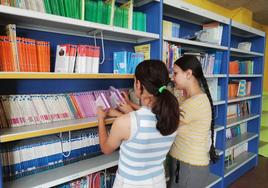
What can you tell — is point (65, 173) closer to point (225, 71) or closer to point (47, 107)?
point (47, 107)

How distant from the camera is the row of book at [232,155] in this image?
3.33m

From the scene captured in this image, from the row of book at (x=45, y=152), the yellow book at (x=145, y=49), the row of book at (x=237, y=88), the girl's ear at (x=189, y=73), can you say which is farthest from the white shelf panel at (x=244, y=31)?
the row of book at (x=45, y=152)

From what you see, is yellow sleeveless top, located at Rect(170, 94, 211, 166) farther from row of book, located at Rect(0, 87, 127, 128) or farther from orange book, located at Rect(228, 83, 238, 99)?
orange book, located at Rect(228, 83, 238, 99)

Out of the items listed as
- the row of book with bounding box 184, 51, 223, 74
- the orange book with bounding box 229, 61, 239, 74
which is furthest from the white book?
the orange book with bounding box 229, 61, 239, 74

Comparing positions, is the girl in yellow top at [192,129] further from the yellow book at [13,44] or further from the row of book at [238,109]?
the row of book at [238,109]

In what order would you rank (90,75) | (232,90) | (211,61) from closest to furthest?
(90,75) → (211,61) → (232,90)

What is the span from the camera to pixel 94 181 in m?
1.72

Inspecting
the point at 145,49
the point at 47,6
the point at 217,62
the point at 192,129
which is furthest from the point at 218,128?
the point at 47,6

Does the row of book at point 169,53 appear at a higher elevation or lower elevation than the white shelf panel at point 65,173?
higher

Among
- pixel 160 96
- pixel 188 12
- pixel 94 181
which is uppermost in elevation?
pixel 188 12

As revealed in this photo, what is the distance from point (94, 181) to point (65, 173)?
296mm

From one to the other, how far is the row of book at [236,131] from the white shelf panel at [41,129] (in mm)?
2536

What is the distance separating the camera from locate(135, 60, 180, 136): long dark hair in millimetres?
1125

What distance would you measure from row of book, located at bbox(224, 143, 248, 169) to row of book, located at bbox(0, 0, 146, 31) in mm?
2509
